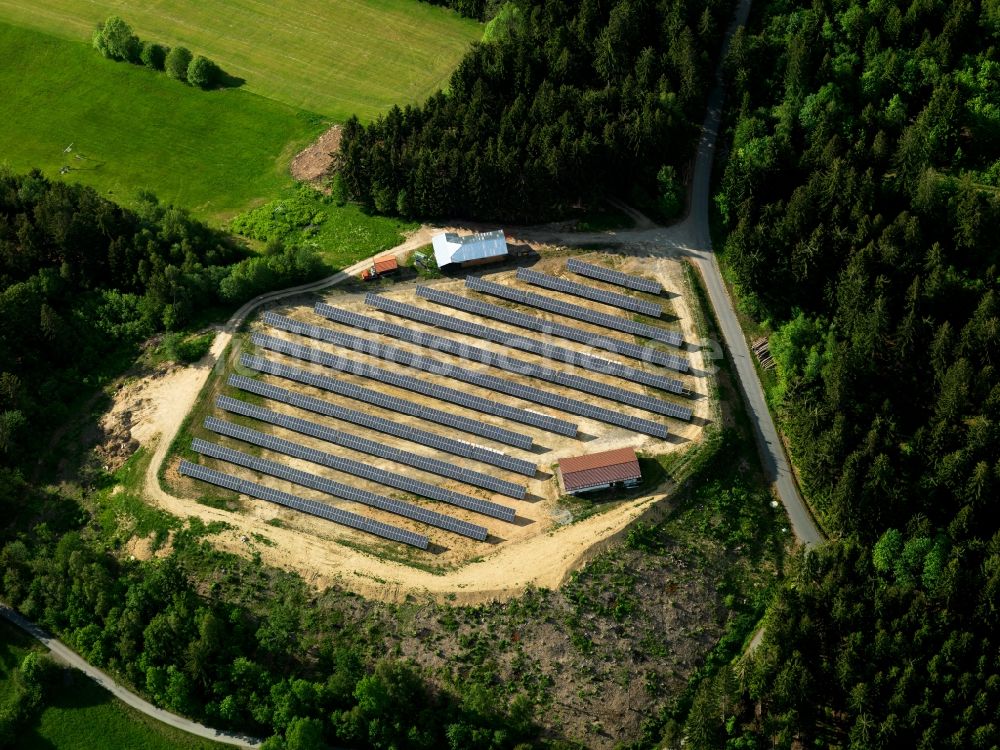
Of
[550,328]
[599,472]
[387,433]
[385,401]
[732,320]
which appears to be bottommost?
[387,433]

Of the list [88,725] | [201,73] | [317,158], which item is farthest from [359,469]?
[201,73]

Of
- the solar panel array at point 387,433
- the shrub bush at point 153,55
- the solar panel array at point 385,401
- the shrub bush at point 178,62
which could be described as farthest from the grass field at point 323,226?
the shrub bush at point 153,55

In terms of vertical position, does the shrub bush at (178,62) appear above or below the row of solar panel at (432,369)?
above

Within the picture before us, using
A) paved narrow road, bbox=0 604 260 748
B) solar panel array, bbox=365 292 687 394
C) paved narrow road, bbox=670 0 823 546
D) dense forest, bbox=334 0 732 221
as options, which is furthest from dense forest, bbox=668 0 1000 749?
paved narrow road, bbox=0 604 260 748

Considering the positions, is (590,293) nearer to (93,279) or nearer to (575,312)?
(575,312)

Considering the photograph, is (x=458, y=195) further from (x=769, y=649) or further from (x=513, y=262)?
(x=769, y=649)

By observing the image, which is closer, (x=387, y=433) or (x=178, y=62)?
(x=387, y=433)

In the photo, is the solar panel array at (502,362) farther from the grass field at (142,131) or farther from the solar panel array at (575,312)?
the grass field at (142,131)
